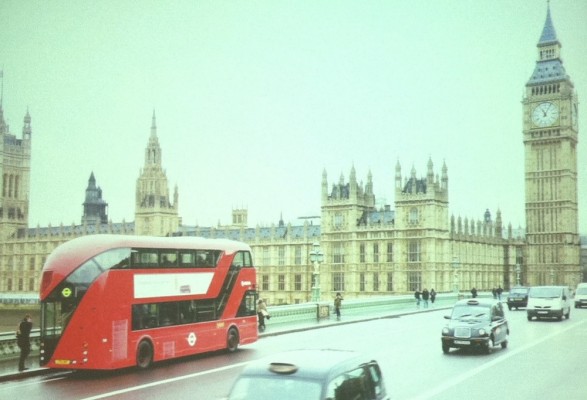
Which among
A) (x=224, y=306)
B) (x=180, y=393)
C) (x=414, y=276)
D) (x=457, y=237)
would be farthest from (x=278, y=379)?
(x=457, y=237)

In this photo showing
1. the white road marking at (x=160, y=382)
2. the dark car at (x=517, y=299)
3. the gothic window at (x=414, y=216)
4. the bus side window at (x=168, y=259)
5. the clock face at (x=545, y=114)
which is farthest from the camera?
the clock face at (x=545, y=114)

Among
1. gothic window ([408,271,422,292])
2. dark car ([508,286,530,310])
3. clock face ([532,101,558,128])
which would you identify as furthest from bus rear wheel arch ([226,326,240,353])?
clock face ([532,101,558,128])

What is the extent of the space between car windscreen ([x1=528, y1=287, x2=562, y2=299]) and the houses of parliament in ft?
78.2

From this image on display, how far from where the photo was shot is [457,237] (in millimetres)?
81688

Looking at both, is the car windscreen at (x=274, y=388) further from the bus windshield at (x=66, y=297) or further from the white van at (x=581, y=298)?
the white van at (x=581, y=298)

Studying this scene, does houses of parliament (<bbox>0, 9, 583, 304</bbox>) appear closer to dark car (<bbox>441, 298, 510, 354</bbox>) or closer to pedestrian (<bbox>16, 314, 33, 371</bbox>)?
dark car (<bbox>441, 298, 510, 354</bbox>)

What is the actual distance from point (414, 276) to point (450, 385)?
61.4 m

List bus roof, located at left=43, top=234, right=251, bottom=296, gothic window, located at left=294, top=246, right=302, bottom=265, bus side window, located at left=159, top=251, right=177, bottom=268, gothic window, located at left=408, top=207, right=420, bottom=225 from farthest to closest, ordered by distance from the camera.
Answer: gothic window, located at left=294, top=246, right=302, bottom=265, gothic window, located at left=408, top=207, right=420, bottom=225, bus side window, located at left=159, top=251, right=177, bottom=268, bus roof, located at left=43, top=234, right=251, bottom=296

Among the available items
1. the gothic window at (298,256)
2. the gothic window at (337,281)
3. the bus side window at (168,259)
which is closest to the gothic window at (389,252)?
the gothic window at (337,281)

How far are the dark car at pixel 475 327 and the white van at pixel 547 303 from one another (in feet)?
46.1

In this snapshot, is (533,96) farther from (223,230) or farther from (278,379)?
(278,379)

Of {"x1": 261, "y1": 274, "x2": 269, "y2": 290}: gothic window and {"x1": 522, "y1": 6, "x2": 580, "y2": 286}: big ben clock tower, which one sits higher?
{"x1": 522, "y1": 6, "x2": 580, "y2": 286}: big ben clock tower

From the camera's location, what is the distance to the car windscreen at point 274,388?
8023mm

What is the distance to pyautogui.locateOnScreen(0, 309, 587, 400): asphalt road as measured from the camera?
620 inches
